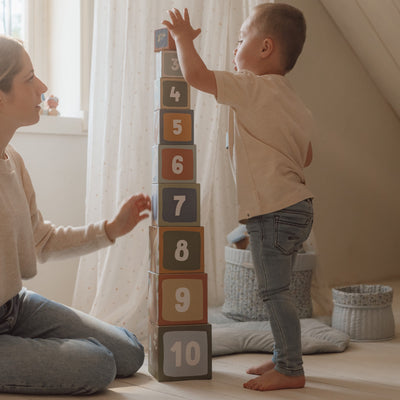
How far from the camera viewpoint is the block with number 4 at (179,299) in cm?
168

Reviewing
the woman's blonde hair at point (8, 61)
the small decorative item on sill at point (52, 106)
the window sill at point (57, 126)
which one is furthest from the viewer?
the small decorative item on sill at point (52, 106)

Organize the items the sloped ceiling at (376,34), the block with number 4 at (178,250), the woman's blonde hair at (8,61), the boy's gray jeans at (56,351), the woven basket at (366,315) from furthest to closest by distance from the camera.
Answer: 1. the sloped ceiling at (376,34)
2. the woven basket at (366,315)
3. the block with number 4 at (178,250)
4. the woman's blonde hair at (8,61)
5. the boy's gray jeans at (56,351)

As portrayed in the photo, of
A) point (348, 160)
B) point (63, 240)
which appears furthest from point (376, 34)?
point (63, 240)

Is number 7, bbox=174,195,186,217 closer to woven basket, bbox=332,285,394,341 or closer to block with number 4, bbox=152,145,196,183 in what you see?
block with number 4, bbox=152,145,196,183

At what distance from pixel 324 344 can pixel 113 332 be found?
0.68 metres

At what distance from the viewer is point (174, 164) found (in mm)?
1727

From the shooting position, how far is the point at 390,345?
217cm

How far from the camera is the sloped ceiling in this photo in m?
2.97

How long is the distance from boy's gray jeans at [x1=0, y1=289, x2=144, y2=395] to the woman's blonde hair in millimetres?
522

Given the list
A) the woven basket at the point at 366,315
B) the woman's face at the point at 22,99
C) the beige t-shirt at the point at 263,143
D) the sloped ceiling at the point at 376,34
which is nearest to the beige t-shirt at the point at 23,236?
the woman's face at the point at 22,99

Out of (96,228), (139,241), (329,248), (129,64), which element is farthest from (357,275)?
(96,228)

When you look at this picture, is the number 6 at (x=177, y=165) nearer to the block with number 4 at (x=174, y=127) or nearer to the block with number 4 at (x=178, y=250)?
the block with number 4 at (x=174, y=127)

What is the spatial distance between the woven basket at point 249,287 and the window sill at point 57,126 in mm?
714

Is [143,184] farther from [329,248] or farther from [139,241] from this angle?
[329,248]
